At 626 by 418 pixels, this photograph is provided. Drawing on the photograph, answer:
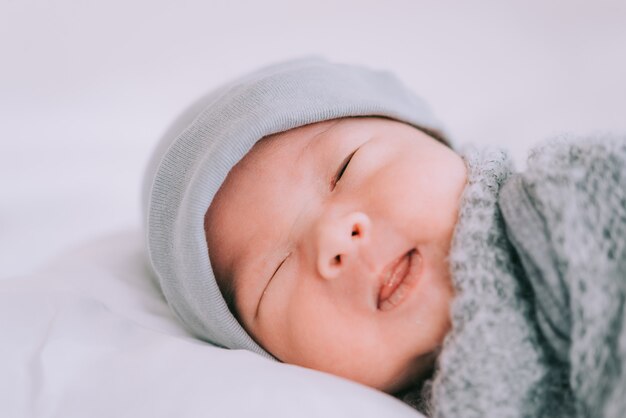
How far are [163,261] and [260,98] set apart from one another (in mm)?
275

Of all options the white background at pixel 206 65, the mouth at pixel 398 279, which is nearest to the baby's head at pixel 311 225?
the mouth at pixel 398 279

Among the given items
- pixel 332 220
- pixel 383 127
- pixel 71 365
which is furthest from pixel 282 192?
pixel 71 365

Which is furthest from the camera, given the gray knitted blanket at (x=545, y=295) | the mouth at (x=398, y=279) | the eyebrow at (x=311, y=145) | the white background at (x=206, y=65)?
the white background at (x=206, y=65)

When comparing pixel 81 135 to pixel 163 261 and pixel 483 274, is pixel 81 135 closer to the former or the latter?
pixel 163 261

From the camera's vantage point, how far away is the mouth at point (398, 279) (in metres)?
0.69

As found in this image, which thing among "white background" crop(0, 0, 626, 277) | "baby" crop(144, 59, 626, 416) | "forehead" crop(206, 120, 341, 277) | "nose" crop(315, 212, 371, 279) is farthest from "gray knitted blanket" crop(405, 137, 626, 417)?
"white background" crop(0, 0, 626, 277)

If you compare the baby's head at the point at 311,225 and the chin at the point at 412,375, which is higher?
the baby's head at the point at 311,225

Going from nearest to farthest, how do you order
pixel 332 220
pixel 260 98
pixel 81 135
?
pixel 332 220 < pixel 260 98 < pixel 81 135

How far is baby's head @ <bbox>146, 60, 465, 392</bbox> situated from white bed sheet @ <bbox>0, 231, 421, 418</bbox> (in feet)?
0.20

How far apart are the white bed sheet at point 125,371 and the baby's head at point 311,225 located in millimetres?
62

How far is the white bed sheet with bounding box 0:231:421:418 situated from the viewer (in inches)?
24.7

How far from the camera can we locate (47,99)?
1526 millimetres

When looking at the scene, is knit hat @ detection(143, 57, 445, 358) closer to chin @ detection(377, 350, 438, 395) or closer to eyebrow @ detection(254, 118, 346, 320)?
eyebrow @ detection(254, 118, 346, 320)

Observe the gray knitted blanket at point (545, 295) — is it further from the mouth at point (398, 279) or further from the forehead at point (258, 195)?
the forehead at point (258, 195)
